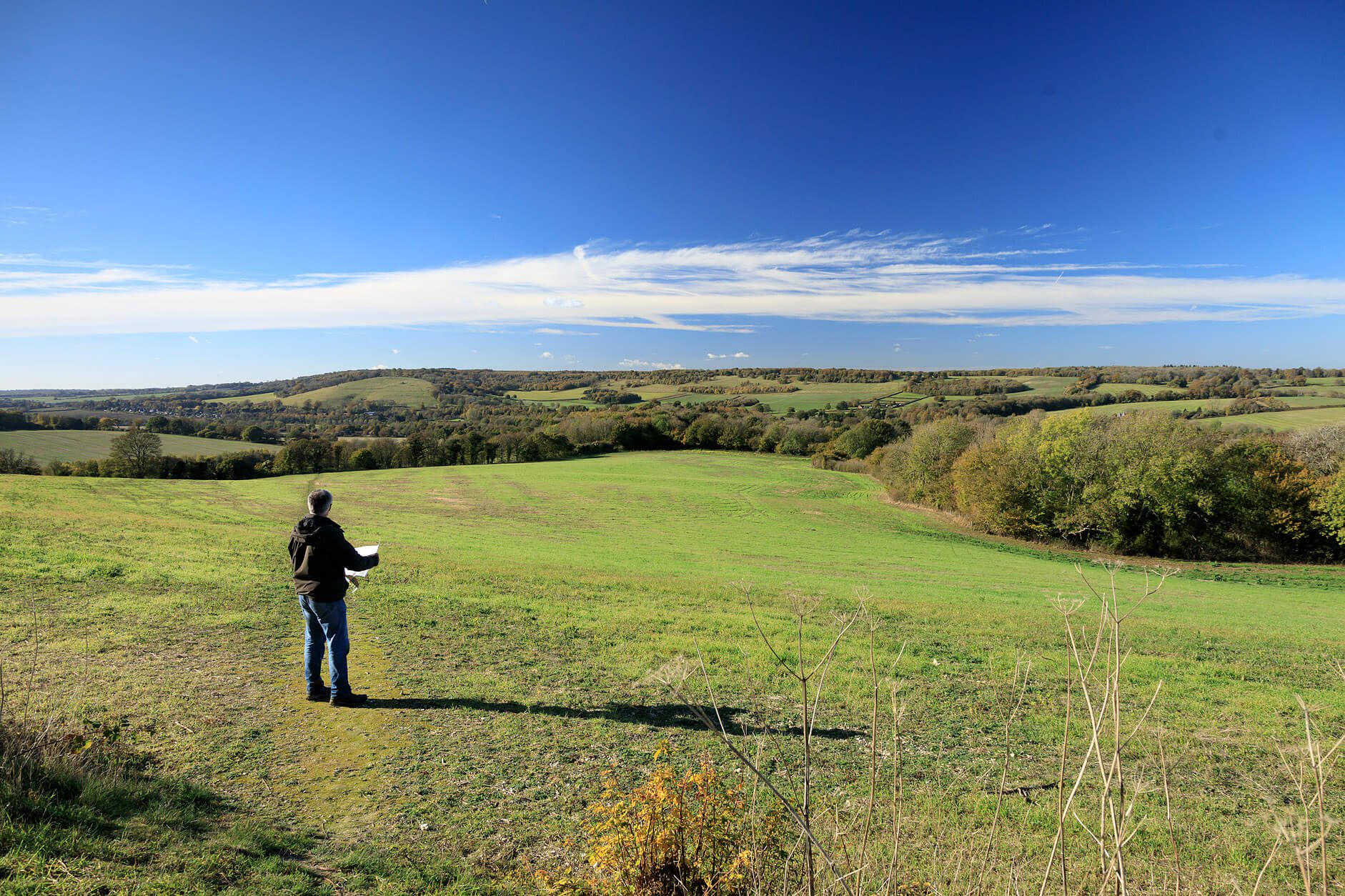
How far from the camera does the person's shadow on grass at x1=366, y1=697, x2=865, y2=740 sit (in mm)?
7039

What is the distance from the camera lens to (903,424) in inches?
3273

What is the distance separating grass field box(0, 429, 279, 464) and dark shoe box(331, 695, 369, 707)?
66151mm

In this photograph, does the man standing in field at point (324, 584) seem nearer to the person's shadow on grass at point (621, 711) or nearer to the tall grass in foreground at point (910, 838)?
the person's shadow on grass at point (621, 711)

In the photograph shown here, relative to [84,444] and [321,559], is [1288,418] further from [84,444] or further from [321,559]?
[84,444]

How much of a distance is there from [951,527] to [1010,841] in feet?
140

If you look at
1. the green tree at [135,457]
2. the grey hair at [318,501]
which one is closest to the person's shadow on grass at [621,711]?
the grey hair at [318,501]

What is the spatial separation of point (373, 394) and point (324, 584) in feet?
448

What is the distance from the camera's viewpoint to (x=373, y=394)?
129m

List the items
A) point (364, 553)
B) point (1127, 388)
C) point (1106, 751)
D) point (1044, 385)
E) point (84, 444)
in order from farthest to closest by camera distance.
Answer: point (1044, 385), point (1127, 388), point (84, 444), point (364, 553), point (1106, 751)

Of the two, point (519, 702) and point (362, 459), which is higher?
point (519, 702)

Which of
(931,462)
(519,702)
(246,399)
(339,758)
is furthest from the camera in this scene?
(246,399)

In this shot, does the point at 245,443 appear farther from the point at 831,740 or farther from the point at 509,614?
the point at 831,740

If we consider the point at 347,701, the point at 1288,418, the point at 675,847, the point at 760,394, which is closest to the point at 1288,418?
the point at 1288,418

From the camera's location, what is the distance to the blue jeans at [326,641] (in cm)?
697
